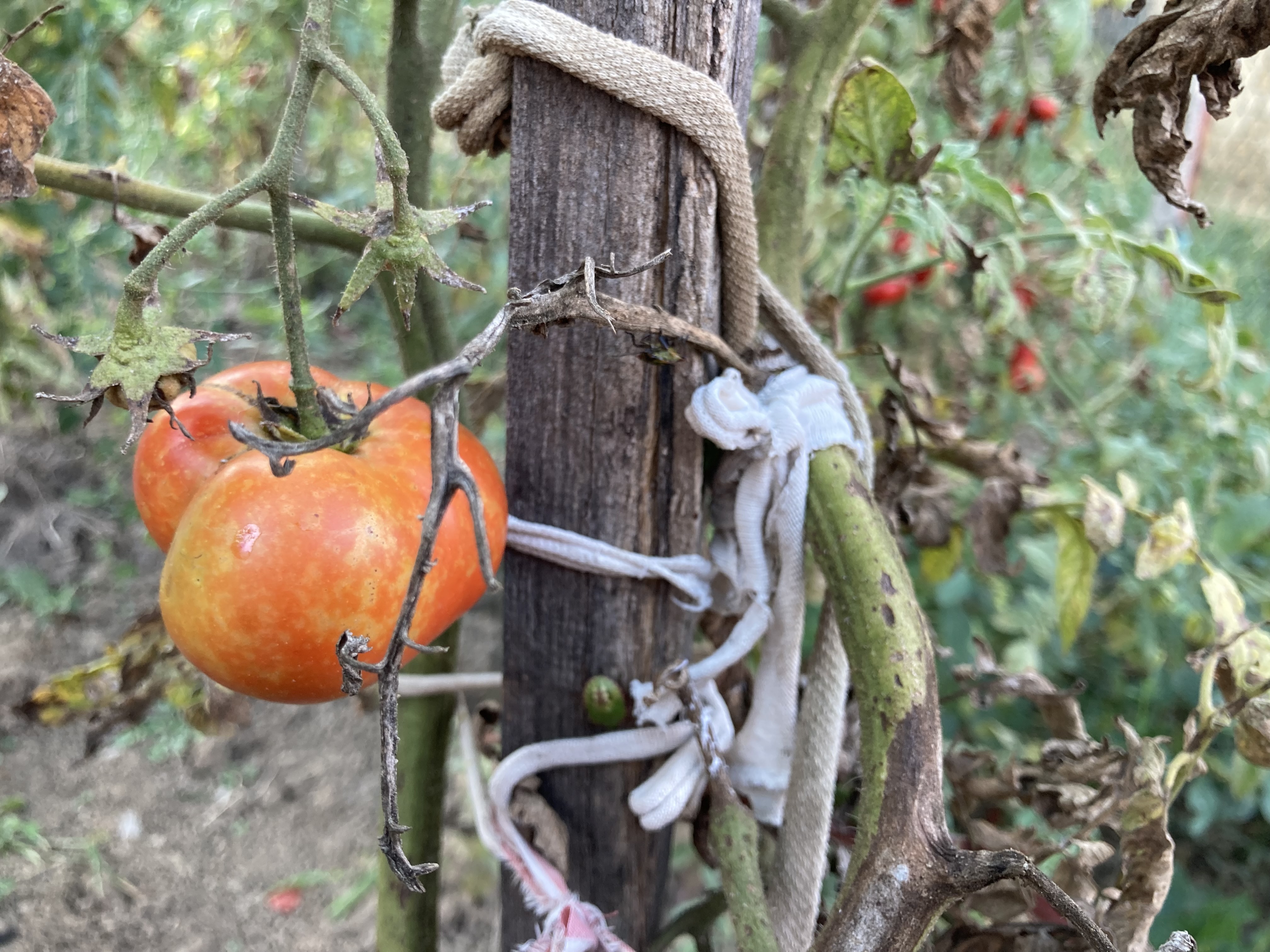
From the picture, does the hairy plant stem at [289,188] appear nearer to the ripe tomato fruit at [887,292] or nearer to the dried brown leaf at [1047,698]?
the dried brown leaf at [1047,698]

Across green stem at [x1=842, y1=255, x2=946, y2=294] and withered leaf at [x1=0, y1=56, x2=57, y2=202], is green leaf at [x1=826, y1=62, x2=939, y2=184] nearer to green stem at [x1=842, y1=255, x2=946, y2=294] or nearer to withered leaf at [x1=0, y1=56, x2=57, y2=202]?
green stem at [x1=842, y1=255, x2=946, y2=294]

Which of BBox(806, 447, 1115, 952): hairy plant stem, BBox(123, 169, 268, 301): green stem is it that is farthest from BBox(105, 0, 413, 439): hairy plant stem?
BBox(806, 447, 1115, 952): hairy plant stem

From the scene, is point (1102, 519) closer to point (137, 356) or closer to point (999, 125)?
point (137, 356)

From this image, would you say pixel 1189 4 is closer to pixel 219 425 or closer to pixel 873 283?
pixel 873 283

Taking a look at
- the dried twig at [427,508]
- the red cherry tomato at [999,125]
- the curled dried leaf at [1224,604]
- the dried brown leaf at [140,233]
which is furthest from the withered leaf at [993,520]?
the red cherry tomato at [999,125]

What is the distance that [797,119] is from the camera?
78 cm

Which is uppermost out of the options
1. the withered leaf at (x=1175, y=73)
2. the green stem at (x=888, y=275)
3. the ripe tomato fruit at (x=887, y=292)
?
the ripe tomato fruit at (x=887, y=292)

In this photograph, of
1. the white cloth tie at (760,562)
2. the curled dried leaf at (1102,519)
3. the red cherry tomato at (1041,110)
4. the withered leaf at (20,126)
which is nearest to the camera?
the withered leaf at (20,126)

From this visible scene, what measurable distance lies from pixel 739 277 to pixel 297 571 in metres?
0.37

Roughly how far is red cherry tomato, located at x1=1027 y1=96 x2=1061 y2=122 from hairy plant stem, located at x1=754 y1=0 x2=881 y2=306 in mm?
1075

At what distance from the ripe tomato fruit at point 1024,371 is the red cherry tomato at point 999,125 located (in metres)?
0.42

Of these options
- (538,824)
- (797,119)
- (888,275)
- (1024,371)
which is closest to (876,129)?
(797,119)

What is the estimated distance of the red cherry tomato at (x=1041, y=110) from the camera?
1.66 meters

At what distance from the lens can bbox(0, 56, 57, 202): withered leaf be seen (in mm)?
535
